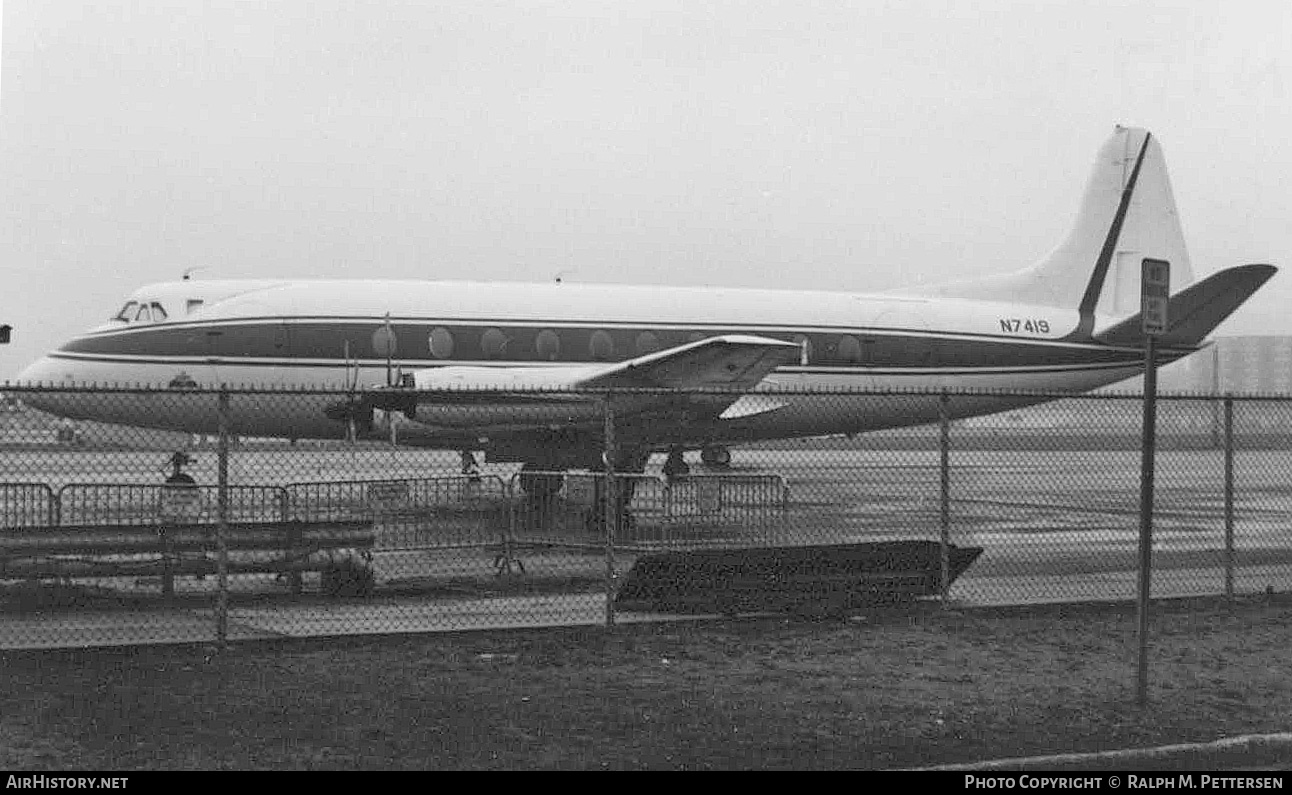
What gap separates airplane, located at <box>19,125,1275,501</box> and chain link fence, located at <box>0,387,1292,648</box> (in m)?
2.83

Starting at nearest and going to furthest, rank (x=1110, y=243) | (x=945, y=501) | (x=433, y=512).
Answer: (x=945, y=501), (x=433, y=512), (x=1110, y=243)

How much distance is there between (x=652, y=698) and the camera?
28.5 ft

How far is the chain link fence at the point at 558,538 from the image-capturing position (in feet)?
36.7

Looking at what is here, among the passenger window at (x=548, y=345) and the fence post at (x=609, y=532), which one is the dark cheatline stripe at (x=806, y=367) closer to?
the passenger window at (x=548, y=345)

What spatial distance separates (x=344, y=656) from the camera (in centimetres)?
977

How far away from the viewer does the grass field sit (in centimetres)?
735

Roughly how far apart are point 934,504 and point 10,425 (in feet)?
29.2

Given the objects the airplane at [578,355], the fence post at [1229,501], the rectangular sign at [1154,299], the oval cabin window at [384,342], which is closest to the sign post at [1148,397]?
the rectangular sign at [1154,299]

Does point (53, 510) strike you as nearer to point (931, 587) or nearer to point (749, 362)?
point (931, 587)

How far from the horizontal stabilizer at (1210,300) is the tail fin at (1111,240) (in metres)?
3.02

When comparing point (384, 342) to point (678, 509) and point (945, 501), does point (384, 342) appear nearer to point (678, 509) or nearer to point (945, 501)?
point (678, 509)

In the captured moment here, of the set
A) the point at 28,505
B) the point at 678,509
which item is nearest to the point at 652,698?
the point at 678,509

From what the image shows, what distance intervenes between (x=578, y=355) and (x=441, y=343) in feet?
8.02

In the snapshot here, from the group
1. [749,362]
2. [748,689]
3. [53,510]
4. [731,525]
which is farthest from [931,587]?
[749,362]
